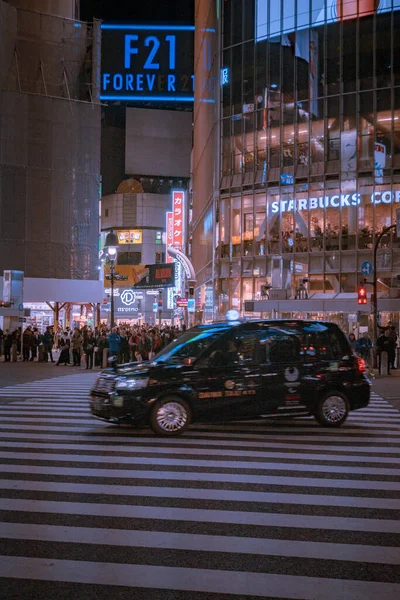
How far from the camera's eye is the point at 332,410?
13.0 metres

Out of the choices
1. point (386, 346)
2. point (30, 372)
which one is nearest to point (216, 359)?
point (30, 372)

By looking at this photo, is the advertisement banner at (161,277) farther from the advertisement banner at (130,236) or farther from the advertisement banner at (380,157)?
the advertisement banner at (130,236)

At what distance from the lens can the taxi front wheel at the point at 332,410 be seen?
42.3 feet

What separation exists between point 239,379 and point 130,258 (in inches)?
3135

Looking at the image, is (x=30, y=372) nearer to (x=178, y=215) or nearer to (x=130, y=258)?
(x=178, y=215)

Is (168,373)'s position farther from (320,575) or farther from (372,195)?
(372,195)

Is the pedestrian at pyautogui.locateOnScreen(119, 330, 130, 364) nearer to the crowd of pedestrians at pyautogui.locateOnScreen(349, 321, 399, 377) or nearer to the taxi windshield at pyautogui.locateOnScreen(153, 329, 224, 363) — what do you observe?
the crowd of pedestrians at pyautogui.locateOnScreen(349, 321, 399, 377)

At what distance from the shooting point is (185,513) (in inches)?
276

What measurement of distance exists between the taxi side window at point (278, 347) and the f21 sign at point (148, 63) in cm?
8120

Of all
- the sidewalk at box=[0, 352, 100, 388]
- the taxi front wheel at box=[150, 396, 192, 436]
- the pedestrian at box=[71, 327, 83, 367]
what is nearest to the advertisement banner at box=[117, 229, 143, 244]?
the sidewalk at box=[0, 352, 100, 388]

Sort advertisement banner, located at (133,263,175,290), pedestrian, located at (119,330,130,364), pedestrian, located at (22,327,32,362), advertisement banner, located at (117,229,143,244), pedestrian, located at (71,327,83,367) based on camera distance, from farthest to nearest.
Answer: advertisement banner, located at (117,229,143,244) < advertisement banner, located at (133,263,175,290) < pedestrian, located at (22,327,32,362) < pedestrian, located at (71,327,83,367) < pedestrian, located at (119,330,130,364)

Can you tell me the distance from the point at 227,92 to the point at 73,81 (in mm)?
11853

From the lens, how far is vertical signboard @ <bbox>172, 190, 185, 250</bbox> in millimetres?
72812

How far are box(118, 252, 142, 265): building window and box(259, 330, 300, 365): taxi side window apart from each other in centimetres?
7847
